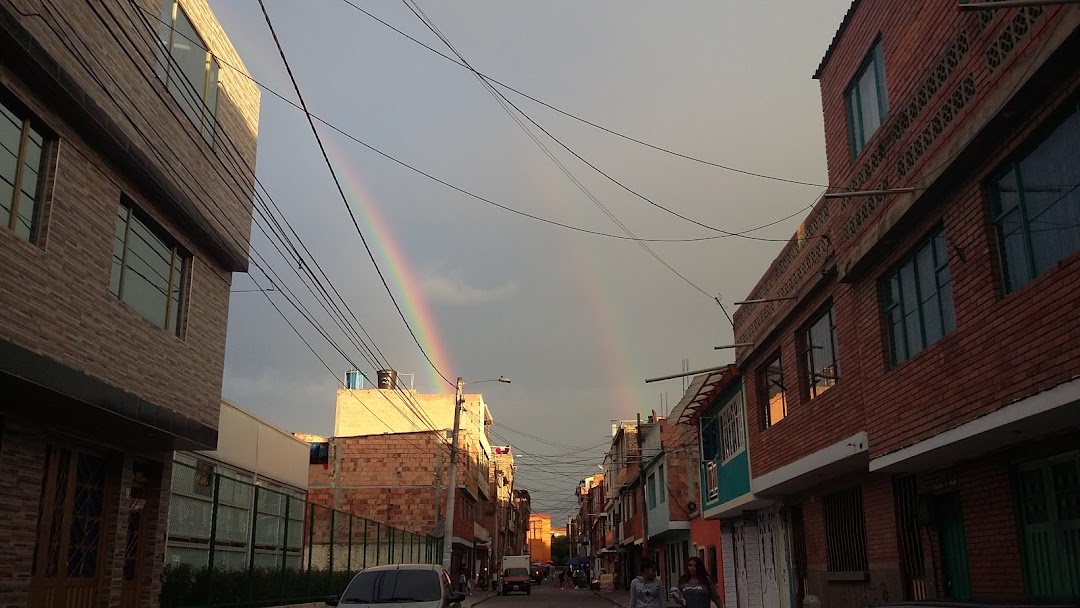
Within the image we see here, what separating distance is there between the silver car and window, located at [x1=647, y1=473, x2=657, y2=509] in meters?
29.9

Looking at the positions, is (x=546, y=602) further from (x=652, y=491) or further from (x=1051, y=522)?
(x=1051, y=522)

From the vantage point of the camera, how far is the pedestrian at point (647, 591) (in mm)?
10906

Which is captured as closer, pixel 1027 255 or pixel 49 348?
pixel 1027 255

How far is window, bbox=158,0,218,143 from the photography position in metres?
13.7

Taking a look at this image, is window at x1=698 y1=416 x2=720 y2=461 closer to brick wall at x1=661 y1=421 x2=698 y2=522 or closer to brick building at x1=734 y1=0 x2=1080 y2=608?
brick building at x1=734 y1=0 x2=1080 y2=608

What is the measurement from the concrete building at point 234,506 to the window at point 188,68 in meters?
5.78

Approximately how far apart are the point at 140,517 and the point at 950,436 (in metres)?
11.5

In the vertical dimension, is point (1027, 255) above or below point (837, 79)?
below

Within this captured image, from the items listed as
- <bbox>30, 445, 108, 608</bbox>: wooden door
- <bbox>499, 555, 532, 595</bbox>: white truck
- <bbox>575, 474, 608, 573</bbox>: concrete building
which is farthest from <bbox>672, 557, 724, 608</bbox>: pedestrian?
<bbox>575, 474, 608, 573</bbox>: concrete building

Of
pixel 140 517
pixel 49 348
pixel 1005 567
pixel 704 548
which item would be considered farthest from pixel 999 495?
pixel 704 548

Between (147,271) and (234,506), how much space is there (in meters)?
5.17

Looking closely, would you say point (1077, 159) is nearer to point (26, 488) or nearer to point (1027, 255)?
point (1027, 255)

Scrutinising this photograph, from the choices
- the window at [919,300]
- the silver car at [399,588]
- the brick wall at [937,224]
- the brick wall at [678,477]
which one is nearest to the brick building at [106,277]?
the silver car at [399,588]

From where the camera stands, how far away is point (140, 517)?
1382 cm
